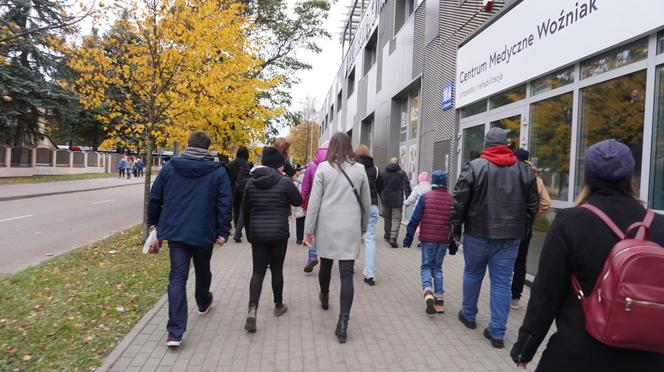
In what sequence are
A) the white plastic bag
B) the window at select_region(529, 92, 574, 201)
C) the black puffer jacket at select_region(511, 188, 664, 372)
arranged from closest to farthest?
the black puffer jacket at select_region(511, 188, 664, 372), the white plastic bag, the window at select_region(529, 92, 574, 201)

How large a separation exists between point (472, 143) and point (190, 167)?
669 centimetres

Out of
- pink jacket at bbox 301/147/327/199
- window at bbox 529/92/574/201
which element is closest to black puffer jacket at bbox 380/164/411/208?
window at bbox 529/92/574/201

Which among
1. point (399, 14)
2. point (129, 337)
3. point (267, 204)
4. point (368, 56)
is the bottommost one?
point (129, 337)

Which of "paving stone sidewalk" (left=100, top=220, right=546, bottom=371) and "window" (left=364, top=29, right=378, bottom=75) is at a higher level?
"window" (left=364, top=29, right=378, bottom=75)

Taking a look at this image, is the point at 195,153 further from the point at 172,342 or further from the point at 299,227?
the point at 299,227

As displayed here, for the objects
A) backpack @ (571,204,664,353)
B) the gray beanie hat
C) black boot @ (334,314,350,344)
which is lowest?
black boot @ (334,314,350,344)

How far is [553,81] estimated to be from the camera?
6.85 m

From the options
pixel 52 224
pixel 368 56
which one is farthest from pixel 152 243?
pixel 368 56

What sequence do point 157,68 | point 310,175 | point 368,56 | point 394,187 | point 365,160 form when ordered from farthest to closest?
point 368,56 < point 394,187 < point 157,68 < point 365,160 < point 310,175

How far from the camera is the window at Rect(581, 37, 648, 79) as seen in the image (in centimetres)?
512

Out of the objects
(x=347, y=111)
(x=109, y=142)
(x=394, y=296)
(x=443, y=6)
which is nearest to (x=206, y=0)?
(x=109, y=142)

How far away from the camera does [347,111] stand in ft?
105

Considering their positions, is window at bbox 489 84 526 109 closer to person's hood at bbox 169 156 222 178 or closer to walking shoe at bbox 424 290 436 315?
walking shoe at bbox 424 290 436 315

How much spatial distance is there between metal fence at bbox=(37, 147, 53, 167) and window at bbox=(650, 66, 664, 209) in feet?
116
